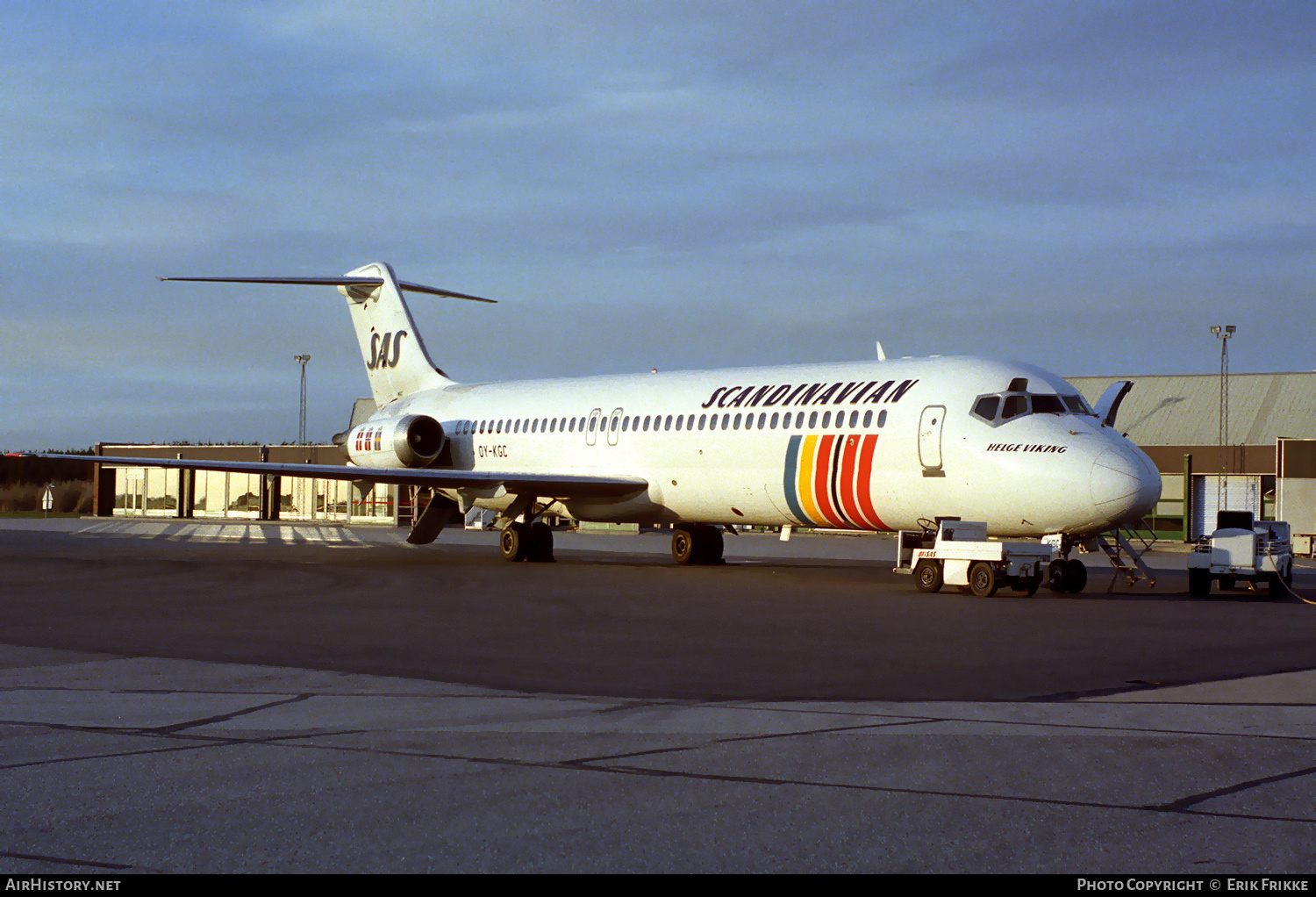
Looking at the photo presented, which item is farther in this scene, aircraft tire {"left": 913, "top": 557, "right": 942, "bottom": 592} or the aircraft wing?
the aircraft wing

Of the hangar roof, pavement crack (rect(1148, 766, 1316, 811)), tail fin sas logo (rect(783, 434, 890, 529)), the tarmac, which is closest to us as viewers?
the tarmac

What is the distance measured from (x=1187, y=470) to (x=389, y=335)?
30452 mm

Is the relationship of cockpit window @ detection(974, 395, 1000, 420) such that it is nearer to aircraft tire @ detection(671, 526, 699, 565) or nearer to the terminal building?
aircraft tire @ detection(671, 526, 699, 565)

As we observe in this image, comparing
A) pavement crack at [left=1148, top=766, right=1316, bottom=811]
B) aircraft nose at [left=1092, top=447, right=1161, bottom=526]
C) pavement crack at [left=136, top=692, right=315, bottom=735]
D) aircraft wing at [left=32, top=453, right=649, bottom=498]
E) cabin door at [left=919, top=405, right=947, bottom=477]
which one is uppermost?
cabin door at [left=919, top=405, right=947, bottom=477]

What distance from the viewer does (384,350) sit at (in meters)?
35.9

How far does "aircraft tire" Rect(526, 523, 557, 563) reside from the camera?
92.3 feet

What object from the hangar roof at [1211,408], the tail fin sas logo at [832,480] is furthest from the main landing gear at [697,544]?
the hangar roof at [1211,408]

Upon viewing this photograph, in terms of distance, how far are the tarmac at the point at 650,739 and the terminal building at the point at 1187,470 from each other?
32506 millimetres

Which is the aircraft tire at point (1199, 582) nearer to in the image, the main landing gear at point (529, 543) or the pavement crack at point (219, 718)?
the main landing gear at point (529, 543)

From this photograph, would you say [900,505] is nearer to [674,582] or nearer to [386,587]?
[674,582]

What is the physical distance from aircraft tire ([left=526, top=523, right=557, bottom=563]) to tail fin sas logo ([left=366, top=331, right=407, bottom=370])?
30.8ft

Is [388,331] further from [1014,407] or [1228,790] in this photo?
[1228,790]

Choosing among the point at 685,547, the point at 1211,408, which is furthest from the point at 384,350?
the point at 1211,408

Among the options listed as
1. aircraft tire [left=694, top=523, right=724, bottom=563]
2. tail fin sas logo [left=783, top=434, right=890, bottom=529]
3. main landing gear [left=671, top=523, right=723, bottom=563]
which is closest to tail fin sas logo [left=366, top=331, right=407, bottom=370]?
main landing gear [left=671, top=523, right=723, bottom=563]
